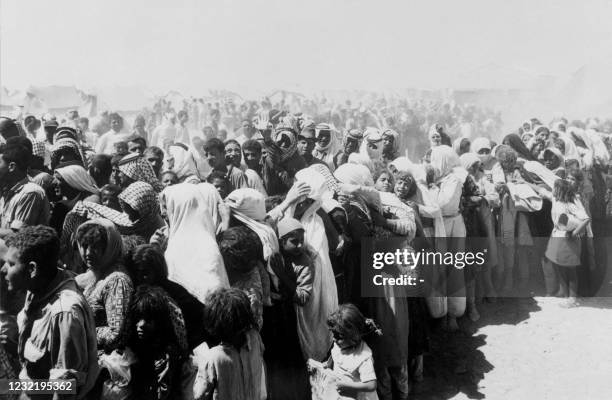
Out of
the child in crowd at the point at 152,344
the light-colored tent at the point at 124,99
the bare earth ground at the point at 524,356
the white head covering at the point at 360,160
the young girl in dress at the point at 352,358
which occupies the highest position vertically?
the light-colored tent at the point at 124,99

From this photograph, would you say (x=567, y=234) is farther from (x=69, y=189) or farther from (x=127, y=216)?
(x=69, y=189)

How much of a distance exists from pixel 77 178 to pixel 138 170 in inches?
18.5

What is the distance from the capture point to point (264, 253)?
140 inches

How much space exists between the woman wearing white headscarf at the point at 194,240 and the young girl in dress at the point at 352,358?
2.46ft

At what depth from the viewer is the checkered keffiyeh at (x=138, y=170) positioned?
4207 mm

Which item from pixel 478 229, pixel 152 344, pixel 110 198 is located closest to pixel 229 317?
pixel 152 344

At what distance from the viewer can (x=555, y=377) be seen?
462cm

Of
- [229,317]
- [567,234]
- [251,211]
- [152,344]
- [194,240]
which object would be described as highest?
[251,211]

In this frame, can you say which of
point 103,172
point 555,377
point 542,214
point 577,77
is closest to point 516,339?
point 555,377

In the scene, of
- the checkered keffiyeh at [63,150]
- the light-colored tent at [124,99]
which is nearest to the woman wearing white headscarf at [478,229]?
the checkered keffiyeh at [63,150]

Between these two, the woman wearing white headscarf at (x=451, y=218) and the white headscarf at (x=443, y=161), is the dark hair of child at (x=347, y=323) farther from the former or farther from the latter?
the white headscarf at (x=443, y=161)

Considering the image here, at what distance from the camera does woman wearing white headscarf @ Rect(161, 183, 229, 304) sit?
3223 millimetres

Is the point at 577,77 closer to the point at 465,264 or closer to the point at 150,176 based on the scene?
the point at 465,264

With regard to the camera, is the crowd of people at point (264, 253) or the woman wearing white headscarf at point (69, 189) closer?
the crowd of people at point (264, 253)
